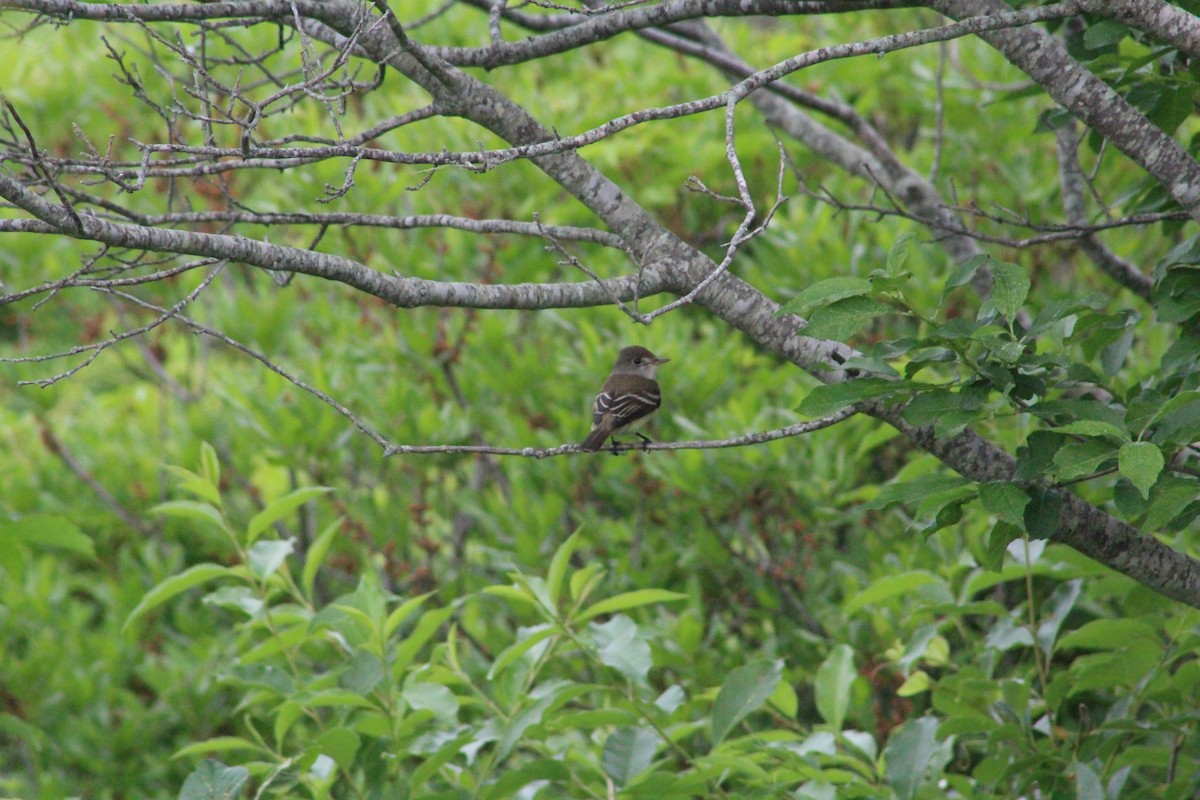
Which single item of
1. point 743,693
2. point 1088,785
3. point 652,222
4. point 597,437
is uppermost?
point 597,437

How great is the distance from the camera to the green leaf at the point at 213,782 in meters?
2.76

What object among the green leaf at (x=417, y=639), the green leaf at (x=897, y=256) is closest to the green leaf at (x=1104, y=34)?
the green leaf at (x=897, y=256)

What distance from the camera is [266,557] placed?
3.53 metres

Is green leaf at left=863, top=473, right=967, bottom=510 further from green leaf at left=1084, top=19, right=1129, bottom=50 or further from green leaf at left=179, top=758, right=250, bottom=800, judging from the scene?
green leaf at left=179, top=758, right=250, bottom=800

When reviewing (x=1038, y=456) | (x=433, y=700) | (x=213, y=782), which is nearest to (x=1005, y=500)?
(x=1038, y=456)

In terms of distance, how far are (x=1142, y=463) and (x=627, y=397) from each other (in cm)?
286

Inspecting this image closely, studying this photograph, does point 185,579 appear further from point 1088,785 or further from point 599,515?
point 599,515

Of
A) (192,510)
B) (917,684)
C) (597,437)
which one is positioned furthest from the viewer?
(597,437)

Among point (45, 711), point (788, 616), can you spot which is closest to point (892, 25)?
point (788, 616)

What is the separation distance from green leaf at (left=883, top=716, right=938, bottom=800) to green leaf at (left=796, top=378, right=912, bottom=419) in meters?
0.93

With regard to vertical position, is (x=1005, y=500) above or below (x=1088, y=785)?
above

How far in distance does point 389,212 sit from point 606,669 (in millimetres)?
3478

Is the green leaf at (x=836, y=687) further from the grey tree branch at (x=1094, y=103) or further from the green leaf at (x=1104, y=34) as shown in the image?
the green leaf at (x=1104, y=34)

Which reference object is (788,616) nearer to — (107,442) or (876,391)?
(876,391)
